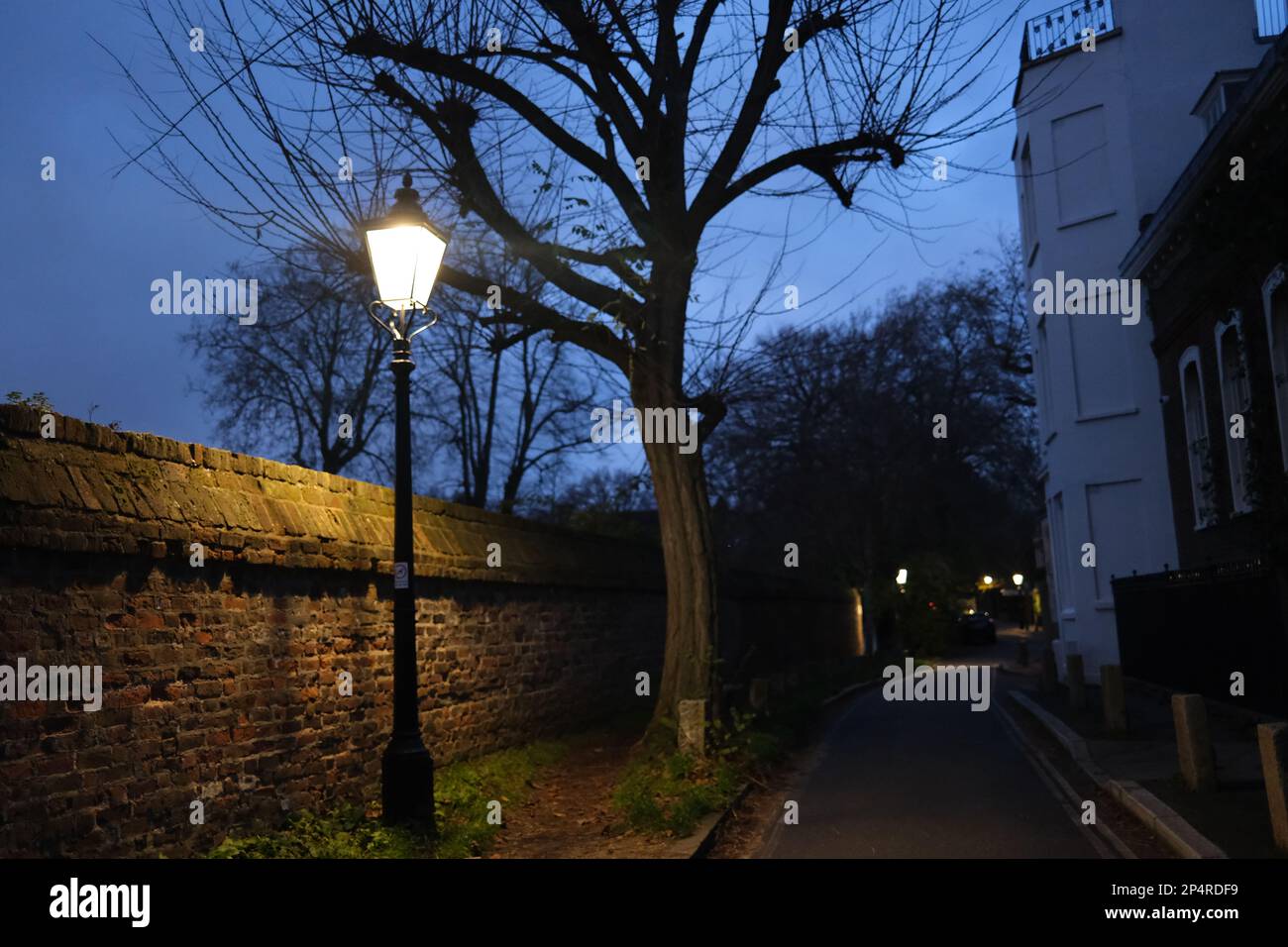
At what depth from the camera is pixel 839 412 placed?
131 ft

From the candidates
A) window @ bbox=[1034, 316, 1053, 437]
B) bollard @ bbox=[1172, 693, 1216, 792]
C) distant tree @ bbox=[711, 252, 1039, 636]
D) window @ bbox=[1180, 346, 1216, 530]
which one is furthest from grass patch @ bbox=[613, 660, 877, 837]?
distant tree @ bbox=[711, 252, 1039, 636]

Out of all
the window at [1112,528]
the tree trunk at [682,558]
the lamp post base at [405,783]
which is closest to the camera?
the lamp post base at [405,783]

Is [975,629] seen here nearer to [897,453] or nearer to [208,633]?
[897,453]

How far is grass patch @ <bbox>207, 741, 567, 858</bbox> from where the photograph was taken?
713 cm

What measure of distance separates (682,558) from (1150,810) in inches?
208

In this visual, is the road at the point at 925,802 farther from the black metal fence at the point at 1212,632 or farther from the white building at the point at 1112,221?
the white building at the point at 1112,221

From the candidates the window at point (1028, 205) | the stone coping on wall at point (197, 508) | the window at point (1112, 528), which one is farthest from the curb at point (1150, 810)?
the window at point (1028, 205)

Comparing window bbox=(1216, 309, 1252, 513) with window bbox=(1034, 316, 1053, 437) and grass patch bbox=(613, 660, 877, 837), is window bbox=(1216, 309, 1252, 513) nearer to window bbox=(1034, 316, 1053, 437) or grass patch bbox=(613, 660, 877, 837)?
grass patch bbox=(613, 660, 877, 837)

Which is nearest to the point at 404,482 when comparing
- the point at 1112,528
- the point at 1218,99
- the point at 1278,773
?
the point at 1278,773

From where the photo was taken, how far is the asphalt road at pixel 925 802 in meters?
8.20

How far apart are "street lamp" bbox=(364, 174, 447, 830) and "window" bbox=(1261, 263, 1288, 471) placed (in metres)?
10.5

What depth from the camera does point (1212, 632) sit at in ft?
46.5

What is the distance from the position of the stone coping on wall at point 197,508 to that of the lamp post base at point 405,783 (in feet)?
5.11
